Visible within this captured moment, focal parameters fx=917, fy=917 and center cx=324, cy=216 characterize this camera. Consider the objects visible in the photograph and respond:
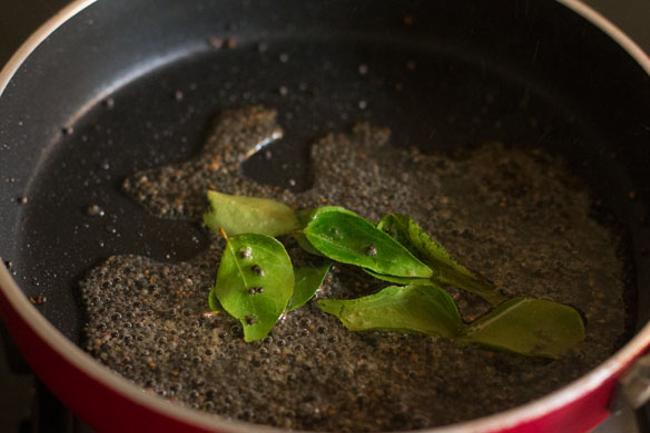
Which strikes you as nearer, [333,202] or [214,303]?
[214,303]

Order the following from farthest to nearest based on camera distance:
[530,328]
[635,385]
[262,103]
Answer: [262,103], [530,328], [635,385]

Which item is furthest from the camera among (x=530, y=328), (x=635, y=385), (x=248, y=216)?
(x=248, y=216)

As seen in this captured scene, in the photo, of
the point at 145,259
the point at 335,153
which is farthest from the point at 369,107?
the point at 145,259

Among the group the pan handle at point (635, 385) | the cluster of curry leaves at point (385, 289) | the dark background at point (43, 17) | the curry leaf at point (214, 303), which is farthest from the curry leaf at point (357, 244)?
the dark background at point (43, 17)

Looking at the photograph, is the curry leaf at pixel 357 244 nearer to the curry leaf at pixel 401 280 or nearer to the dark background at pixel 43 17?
the curry leaf at pixel 401 280

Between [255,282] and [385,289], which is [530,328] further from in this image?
[255,282]

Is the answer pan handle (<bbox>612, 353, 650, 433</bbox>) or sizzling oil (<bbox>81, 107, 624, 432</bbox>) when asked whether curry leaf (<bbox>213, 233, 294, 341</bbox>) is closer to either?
sizzling oil (<bbox>81, 107, 624, 432</bbox>)

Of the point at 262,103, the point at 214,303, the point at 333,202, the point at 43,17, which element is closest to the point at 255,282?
the point at 214,303

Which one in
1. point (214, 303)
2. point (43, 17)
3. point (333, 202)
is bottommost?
point (214, 303)
